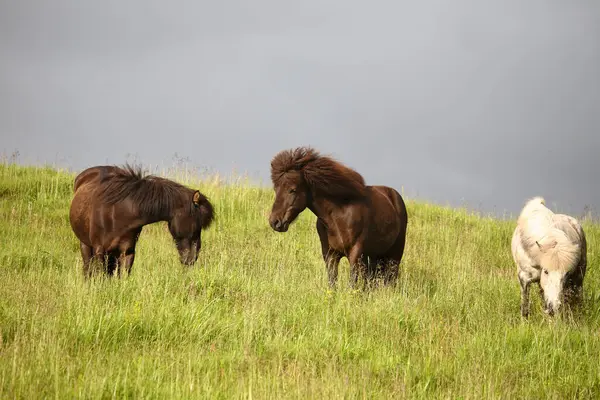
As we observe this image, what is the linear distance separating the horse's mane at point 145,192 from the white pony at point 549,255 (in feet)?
15.3

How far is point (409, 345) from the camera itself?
686 centimetres

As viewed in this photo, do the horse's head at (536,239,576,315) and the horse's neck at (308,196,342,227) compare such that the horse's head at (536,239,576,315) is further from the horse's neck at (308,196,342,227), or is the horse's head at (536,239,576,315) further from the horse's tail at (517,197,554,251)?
the horse's neck at (308,196,342,227)

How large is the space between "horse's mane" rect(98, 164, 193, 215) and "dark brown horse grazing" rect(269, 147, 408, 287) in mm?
1589

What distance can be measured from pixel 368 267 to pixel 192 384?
524 cm

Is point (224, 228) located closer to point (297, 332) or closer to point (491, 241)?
point (491, 241)

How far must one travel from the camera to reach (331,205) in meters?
Answer: 8.88

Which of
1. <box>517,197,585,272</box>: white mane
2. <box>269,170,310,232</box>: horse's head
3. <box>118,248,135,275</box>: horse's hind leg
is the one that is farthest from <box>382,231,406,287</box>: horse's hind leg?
<box>118,248,135,275</box>: horse's hind leg

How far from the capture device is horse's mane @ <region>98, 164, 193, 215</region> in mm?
9273

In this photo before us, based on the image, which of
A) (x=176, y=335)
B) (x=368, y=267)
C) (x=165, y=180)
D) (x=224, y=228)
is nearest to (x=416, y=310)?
(x=368, y=267)

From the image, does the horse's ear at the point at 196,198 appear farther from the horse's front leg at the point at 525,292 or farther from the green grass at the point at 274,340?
the horse's front leg at the point at 525,292

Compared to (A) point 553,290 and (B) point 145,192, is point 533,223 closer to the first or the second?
(A) point 553,290

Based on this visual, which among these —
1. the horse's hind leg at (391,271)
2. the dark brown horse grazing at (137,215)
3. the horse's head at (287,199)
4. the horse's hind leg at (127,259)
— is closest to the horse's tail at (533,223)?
the horse's hind leg at (391,271)

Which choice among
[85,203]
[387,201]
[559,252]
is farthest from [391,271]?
[85,203]

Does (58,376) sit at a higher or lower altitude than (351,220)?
lower
